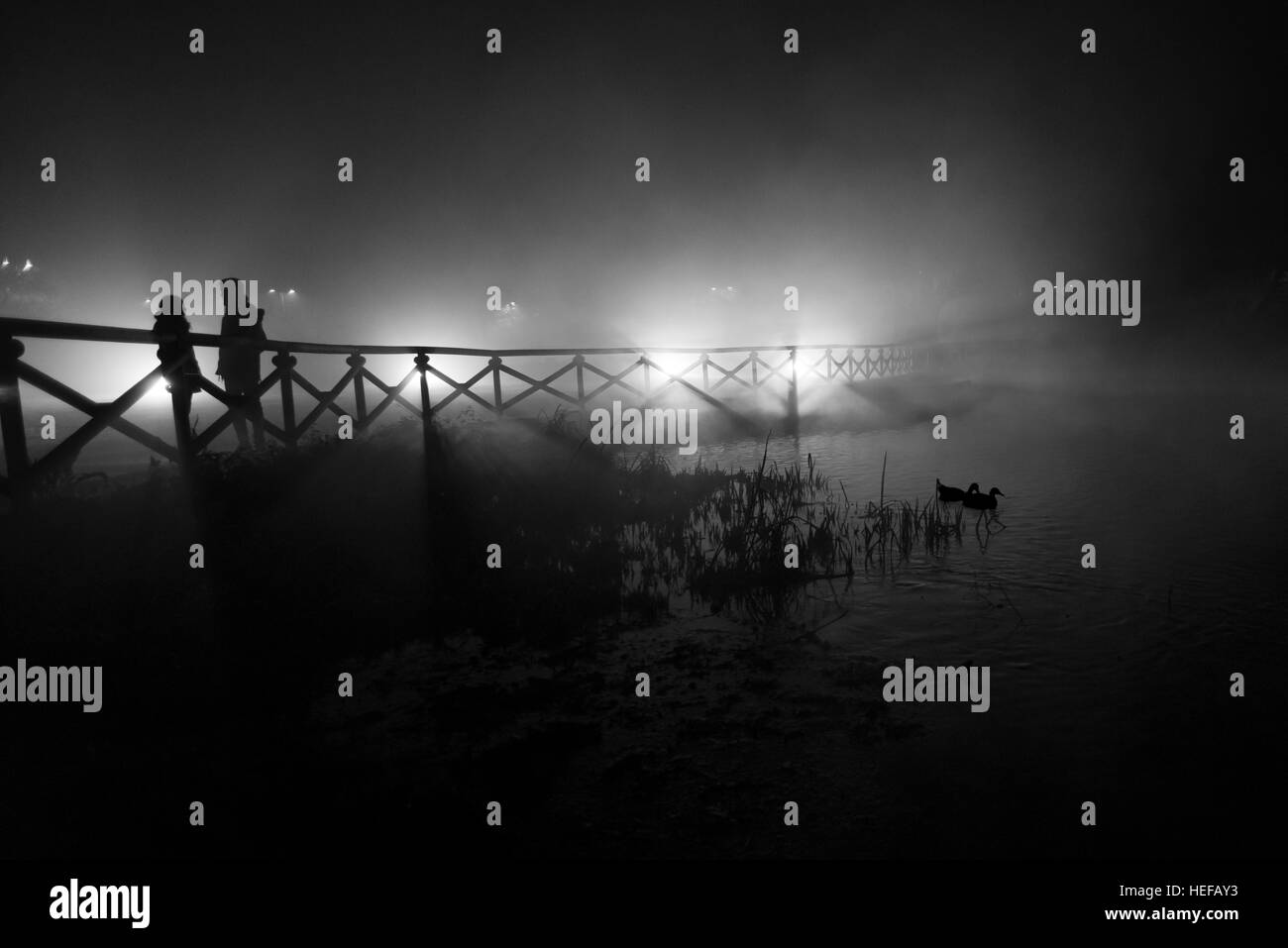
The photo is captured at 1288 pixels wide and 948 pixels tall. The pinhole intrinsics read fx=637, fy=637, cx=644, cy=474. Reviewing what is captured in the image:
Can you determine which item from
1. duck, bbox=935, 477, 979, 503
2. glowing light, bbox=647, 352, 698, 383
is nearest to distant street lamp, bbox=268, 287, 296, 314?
glowing light, bbox=647, 352, 698, 383

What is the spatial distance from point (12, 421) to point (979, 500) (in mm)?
9448

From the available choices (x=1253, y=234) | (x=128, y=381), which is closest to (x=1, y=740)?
(x=128, y=381)

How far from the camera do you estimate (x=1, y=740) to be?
3.29 meters

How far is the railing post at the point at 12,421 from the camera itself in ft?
16.9

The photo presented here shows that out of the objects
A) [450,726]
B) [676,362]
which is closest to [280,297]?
[676,362]

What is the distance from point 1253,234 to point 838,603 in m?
54.7

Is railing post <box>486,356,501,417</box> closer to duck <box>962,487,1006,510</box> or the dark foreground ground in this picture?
the dark foreground ground

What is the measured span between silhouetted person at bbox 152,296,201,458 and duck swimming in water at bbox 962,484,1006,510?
872 cm

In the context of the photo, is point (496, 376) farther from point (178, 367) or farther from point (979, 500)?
point (979, 500)

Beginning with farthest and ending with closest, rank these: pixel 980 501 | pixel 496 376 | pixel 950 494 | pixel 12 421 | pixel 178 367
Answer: pixel 496 376 → pixel 950 494 → pixel 980 501 → pixel 178 367 → pixel 12 421

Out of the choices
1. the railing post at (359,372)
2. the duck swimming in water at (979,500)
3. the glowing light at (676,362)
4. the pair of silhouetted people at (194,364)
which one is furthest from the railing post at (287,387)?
the glowing light at (676,362)

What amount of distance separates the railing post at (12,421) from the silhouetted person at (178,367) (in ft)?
4.65

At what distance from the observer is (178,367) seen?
710 cm

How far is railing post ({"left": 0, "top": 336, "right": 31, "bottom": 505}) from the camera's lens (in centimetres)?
516
